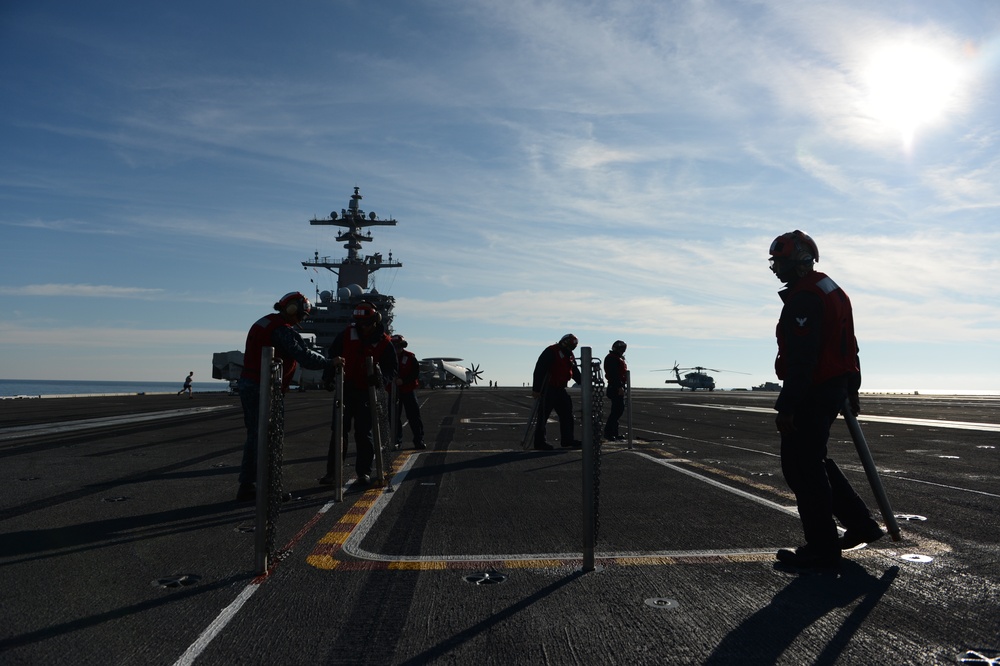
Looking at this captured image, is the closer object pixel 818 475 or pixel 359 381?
pixel 818 475

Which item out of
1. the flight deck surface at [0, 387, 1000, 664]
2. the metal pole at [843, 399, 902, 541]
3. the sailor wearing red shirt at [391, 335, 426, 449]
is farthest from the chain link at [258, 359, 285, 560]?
the sailor wearing red shirt at [391, 335, 426, 449]

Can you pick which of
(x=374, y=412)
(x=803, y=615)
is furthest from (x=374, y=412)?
(x=803, y=615)

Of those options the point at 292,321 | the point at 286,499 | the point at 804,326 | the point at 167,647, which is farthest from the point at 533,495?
the point at 167,647

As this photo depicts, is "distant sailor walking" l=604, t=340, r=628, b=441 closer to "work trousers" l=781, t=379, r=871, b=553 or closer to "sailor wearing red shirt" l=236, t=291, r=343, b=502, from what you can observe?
"sailor wearing red shirt" l=236, t=291, r=343, b=502

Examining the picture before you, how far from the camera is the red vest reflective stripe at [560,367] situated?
42.2ft

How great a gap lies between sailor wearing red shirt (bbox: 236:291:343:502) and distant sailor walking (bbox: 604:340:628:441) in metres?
8.05

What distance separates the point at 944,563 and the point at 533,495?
12.9ft

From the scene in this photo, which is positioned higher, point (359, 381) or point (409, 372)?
point (409, 372)

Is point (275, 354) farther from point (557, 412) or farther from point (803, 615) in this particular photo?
point (557, 412)

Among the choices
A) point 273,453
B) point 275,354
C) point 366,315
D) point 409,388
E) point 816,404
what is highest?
point 366,315

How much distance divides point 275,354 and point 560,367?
6491mm

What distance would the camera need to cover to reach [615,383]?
1473cm

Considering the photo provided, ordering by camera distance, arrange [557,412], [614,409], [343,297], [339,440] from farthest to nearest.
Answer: [343,297]
[614,409]
[557,412]
[339,440]

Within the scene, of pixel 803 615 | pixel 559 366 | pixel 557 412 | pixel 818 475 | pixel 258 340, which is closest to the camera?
pixel 803 615
